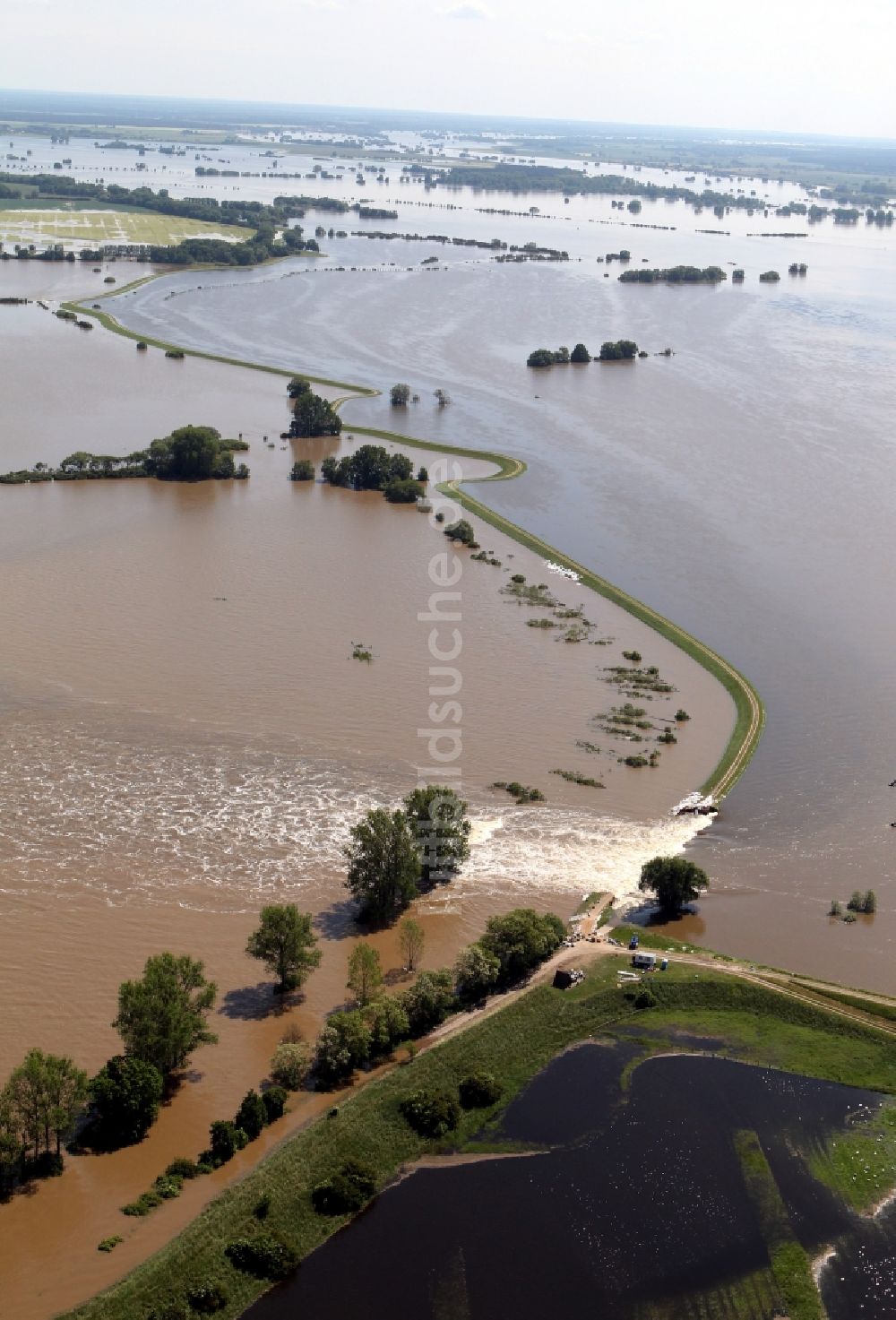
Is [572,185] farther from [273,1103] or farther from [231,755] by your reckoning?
[273,1103]

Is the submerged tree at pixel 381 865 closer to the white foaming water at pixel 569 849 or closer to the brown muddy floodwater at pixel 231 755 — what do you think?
the brown muddy floodwater at pixel 231 755

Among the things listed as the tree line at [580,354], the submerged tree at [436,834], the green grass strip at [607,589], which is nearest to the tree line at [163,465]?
the green grass strip at [607,589]

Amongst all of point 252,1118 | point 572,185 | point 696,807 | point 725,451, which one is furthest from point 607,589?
point 572,185

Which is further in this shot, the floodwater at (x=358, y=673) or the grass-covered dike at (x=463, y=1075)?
the floodwater at (x=358, y=673)

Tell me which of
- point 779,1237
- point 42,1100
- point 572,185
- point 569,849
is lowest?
point 779,1237

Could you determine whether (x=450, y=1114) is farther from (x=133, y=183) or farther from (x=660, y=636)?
(x=133, y=183)

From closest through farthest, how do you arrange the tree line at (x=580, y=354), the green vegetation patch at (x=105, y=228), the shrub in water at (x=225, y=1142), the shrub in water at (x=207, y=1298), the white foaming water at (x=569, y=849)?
the shrub in water at (x=207, y=1298) < the shrub in water at (x=225, y=1142) < the white foaming water at (x=569, y=849) < the tree line at (x=580, y=354) < the green vegetation patch at (x=105, y=228)

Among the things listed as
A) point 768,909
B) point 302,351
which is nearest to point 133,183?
point 302,351
